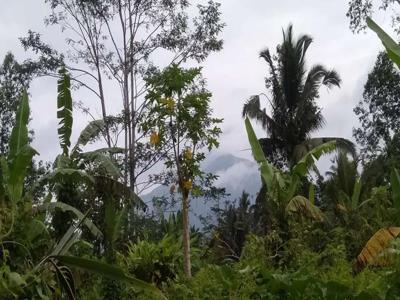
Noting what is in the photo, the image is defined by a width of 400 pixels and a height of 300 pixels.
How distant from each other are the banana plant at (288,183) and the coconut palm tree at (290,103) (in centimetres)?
848

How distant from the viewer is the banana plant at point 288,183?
918 centimetres

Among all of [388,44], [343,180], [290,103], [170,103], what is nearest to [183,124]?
[170,103]

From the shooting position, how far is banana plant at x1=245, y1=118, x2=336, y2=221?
9.18 meters

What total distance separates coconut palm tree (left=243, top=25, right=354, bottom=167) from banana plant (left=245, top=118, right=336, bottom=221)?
8.48m

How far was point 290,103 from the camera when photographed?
19.5 meters

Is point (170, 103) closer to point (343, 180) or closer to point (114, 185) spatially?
point (114, 185)

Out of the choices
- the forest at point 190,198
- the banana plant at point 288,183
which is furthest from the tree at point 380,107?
the banana plant at point 288,183

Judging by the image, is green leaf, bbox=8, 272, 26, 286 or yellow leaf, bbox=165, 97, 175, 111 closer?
green leaf, bbox=8, 272, 26, 286

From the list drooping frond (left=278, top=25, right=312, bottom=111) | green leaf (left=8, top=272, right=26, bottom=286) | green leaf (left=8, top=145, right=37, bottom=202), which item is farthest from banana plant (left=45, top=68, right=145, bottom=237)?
drooping frond (left=278, top=25, right=312, bottom=111)

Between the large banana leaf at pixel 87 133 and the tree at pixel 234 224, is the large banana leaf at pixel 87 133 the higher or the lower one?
the higher one

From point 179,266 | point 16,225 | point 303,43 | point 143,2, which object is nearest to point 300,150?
point 303,43

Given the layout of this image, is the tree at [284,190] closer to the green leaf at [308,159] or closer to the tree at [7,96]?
the green leaf at [308,159]

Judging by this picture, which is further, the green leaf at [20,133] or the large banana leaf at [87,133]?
the large banana leaf at [87,133]

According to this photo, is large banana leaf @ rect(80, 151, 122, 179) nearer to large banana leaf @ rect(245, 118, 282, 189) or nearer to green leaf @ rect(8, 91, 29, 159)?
large banana leaf @ rect(245, 118, 282, 189)
